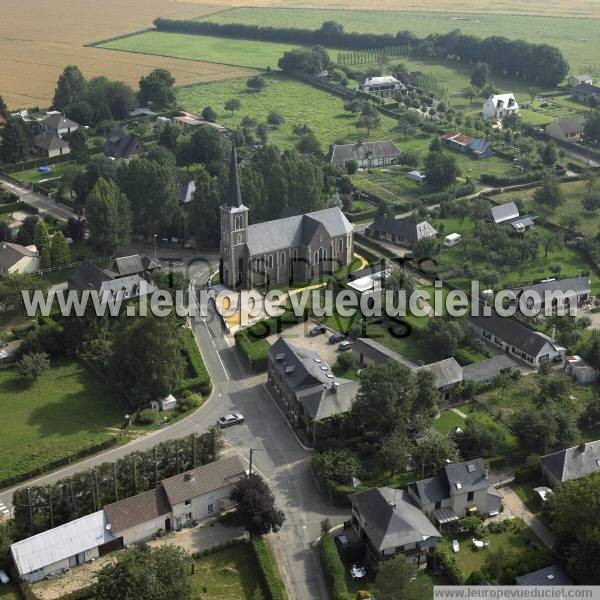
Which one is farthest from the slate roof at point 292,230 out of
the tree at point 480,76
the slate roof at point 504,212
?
the tree at point 480,76

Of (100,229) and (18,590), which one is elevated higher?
(100,229)

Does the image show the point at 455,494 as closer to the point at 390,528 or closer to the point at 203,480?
the point at 390,528

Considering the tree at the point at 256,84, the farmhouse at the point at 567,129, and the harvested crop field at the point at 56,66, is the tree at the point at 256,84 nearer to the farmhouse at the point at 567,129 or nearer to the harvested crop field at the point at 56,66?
the harvested crop field at the point at 56,66

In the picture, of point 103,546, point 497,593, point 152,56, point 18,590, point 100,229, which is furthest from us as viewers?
point 152,56

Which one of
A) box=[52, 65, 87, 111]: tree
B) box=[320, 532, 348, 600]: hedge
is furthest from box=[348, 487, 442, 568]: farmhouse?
box=[52, 65, 87, 111]: tree

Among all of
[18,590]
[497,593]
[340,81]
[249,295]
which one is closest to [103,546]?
[18,590]

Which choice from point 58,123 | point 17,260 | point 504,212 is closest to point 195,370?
point 17,260

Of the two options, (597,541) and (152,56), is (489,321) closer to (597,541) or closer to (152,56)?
(597,541)
